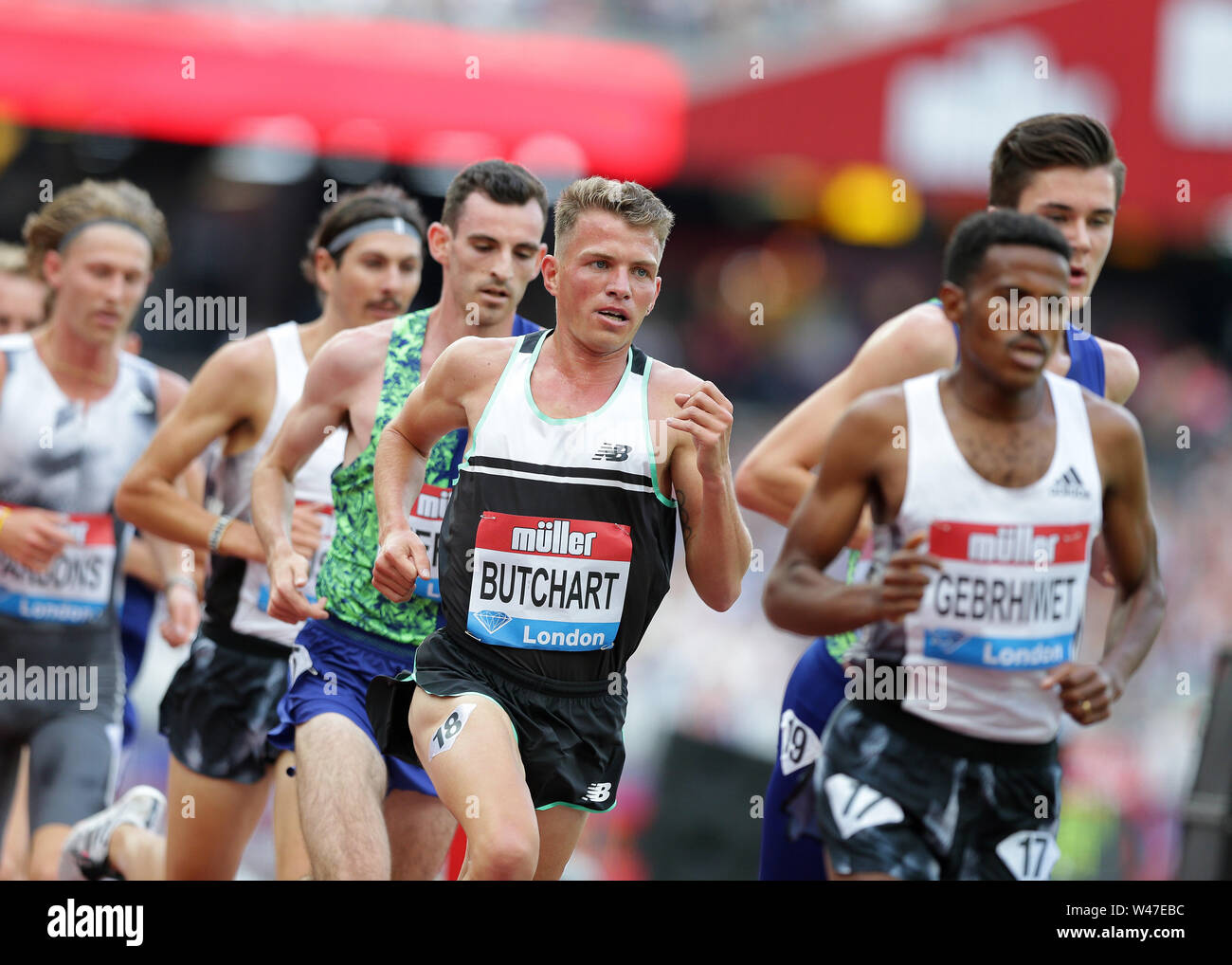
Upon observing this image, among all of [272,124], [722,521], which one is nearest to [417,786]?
[722,521]

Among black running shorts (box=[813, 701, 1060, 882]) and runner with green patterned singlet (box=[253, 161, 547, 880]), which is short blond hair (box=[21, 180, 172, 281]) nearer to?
runner with green patterned singlet (box=[253, 161, 547, 880])

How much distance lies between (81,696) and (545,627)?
3064 mm

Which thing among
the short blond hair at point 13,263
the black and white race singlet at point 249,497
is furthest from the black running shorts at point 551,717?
the short blond hair at point 13,263

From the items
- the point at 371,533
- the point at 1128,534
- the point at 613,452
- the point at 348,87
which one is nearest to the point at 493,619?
the point at 613,452

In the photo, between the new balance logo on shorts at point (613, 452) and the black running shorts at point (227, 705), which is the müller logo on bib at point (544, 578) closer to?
the new balance logo on shorts at point (613, 452)

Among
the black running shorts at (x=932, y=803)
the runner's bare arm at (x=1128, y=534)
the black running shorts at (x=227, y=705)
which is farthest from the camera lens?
the black running shorts at (x=227, y=705)

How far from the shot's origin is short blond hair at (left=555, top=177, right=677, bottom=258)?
4.40m

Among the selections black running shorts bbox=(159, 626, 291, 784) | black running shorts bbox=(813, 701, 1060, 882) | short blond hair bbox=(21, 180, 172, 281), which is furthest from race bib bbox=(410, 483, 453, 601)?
short blond hair bbox=(21, 180, 172, 281)

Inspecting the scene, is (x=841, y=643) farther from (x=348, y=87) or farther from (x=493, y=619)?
(x=348, y=87)

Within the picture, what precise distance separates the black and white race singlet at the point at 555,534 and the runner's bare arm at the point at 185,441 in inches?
69.7

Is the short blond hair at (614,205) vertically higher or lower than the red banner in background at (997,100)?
lower

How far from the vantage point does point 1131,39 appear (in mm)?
20016

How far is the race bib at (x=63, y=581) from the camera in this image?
666cm

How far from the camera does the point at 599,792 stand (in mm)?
4520
